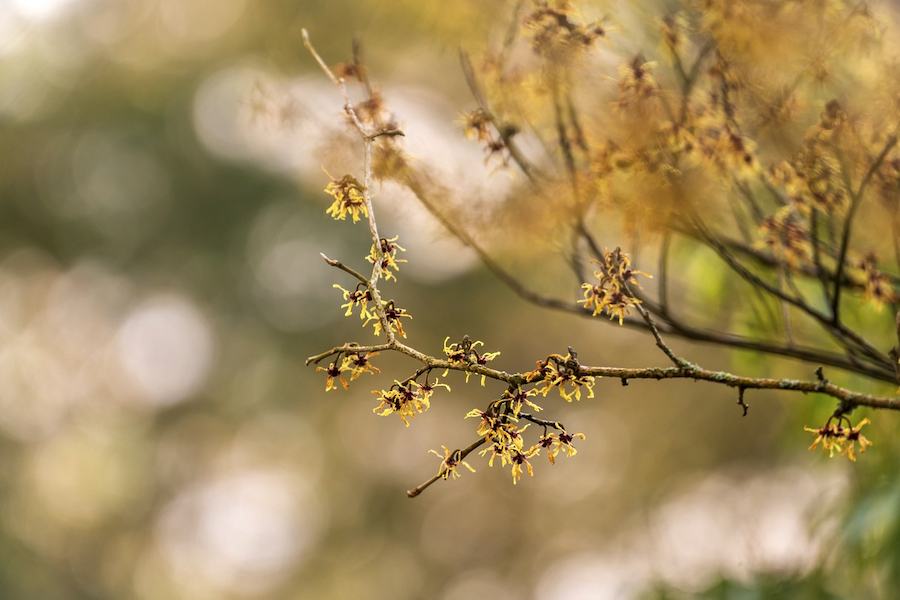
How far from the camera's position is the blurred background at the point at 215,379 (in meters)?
5.43

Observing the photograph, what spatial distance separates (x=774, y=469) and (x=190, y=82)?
4405 mm

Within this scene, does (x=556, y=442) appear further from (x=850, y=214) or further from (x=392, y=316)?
(x=850, y=214)

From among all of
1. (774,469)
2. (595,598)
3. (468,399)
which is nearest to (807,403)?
(595,598)

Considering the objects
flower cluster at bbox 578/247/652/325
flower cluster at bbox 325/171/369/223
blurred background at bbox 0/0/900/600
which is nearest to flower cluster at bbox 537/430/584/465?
flower cluster at bbox 578/247/652/325

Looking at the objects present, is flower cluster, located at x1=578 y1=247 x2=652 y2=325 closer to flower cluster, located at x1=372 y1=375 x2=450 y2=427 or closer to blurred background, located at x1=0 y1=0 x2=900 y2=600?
flower cluster, located at x1=372 y1=375 x2=450 y2=427

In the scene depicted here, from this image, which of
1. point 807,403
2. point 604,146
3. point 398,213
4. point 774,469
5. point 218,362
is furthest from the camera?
point 218,362

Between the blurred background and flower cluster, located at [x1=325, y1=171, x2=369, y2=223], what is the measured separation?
14.2ft

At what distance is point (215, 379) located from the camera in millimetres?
6121

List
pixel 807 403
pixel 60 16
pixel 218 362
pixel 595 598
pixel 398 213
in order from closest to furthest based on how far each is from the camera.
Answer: pixel 398 213
pixel 807 403
pixel 595 598
pixel 60 16
pixel 218 362

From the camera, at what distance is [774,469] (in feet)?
14.1

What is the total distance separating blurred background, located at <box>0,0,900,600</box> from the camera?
5.43 meters

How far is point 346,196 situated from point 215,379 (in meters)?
5.65

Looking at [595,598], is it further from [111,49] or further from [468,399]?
[111,49]

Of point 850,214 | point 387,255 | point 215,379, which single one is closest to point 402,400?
point 387,255
